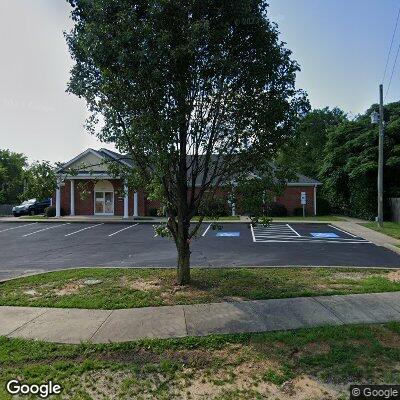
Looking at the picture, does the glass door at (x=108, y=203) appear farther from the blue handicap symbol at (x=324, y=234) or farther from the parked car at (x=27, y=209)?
the blue handicap symbol at (x=324, y=234)

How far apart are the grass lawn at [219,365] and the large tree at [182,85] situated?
10.00ft

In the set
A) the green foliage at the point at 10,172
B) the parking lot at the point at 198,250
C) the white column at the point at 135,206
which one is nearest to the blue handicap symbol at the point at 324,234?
the parking lot at the point at 198,250

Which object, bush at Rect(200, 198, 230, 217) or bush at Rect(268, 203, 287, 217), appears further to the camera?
bush at Rect(268, 203, 287, 217)

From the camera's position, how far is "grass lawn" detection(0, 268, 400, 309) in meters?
6.86

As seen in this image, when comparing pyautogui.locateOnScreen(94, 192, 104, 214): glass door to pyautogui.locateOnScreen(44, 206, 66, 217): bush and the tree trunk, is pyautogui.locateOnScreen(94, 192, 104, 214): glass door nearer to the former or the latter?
pyautogui.locateOnScreen(44, 206, 66, 217): bush

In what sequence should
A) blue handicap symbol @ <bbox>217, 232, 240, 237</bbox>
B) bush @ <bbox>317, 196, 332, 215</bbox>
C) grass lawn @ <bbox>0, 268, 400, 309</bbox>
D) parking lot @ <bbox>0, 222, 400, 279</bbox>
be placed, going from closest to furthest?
→ grass lawn @ <bbox>0, 268, 400, 309</bbox> → parking lot @ <bbox>0, 222, 400, 279</bbox> → blue handicap symbol @ <bbox>217, 232, 240, 237</bbox> → bush @ <bbox>317, 196, 332, 215</bbox>

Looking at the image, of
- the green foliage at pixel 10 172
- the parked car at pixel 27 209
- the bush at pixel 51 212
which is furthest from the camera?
the green foliage at pixel 10 172

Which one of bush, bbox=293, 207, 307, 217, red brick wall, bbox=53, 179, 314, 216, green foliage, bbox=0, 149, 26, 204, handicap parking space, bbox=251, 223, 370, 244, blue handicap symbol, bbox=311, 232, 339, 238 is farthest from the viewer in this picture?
green foliage, bbox=0, 149, 26, 204

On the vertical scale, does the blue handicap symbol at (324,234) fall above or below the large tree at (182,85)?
below

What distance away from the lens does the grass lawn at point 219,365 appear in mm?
3803

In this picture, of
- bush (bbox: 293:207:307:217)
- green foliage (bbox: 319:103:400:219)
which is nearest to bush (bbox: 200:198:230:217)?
green foliage (bbox: 319:103:400:219)

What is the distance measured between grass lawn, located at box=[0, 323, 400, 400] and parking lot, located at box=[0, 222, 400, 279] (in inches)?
232

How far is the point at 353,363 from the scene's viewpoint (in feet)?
14.0

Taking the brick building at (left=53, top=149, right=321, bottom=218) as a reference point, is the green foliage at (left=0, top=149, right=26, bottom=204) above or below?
above
